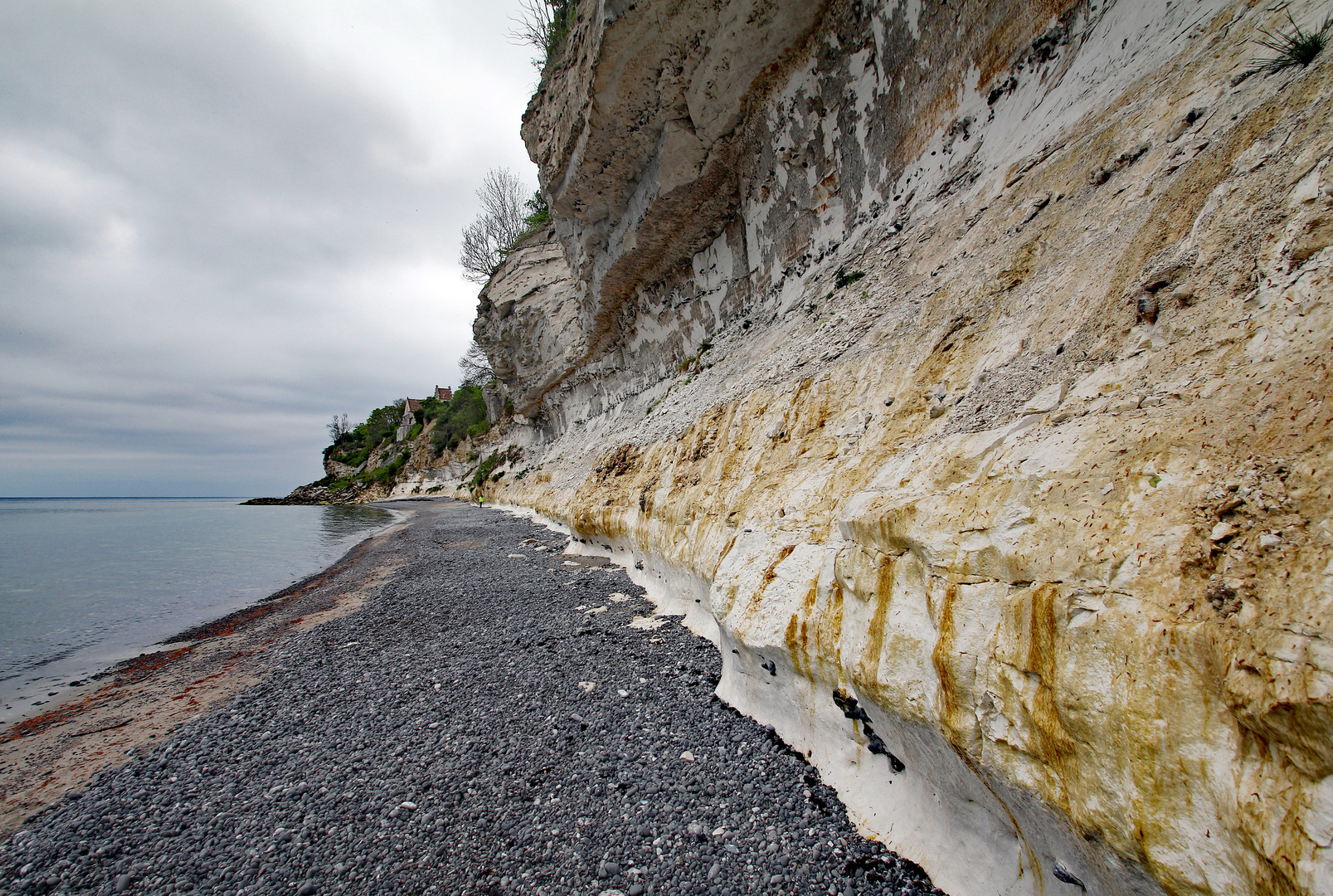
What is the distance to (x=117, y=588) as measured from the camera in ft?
42.5

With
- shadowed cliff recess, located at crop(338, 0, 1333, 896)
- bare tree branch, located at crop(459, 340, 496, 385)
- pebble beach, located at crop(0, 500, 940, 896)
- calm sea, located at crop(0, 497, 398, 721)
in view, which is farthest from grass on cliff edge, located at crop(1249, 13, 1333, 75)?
bare tree branch, located at crop(459, 340, 496, 385)

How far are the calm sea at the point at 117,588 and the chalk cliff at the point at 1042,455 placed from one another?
9338 millimetres

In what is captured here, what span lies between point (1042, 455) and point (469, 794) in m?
4.36

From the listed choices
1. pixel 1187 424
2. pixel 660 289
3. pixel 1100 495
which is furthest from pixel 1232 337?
pixel 660 289

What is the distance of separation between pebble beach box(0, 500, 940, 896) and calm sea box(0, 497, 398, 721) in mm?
4266

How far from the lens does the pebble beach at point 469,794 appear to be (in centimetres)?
283

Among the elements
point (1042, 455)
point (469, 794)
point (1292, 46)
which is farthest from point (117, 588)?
point (1292, 46)

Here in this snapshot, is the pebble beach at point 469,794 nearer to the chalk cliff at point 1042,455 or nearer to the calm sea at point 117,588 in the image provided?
the chalk cliff at point 1042,455

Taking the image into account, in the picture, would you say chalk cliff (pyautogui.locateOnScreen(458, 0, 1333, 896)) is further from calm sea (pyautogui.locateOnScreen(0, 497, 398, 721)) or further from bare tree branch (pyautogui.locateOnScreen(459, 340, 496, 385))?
bare tree branch (pyautogui.locateOnScreen(459, 340, 496, 385))

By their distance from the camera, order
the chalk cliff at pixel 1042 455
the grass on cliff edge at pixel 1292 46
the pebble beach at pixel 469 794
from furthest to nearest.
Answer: the pebble beach at pixel 469 794 < the grass on cliff edge at pixel 1292 46 < the chalk cliff at pixel 1042 455

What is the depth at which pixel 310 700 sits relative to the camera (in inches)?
203

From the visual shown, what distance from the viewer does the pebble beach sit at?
A: 2830 mm

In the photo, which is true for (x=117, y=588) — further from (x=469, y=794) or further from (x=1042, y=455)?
(x=1042, y=455)

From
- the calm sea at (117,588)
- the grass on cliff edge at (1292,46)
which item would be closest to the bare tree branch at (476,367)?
the calm sea at (117,588)
